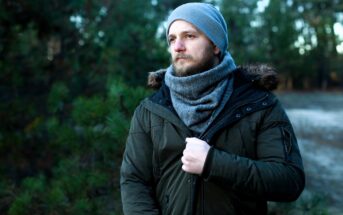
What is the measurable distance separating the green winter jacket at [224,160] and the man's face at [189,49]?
13 cm

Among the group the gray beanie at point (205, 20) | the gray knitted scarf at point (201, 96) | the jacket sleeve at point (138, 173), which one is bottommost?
the jacket sleeve at point (138, 173)

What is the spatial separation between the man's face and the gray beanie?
0.8 inches

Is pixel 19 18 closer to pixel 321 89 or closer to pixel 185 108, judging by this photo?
pixel 185 108

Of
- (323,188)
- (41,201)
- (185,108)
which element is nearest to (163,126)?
(185,108)

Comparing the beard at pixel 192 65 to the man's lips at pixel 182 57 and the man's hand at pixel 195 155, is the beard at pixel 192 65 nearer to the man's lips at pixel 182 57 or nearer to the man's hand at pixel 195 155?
the man's lips at pixel 182 57

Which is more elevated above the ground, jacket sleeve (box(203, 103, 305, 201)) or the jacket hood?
the jacket hood

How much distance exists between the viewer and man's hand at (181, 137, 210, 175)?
145 centimetres

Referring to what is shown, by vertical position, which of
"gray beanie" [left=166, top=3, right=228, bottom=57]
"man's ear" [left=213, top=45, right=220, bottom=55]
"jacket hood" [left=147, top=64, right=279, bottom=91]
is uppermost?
"gray beanie" [left=166, top=3, right=228, bottom=57]

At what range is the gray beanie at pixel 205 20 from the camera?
5.28 feet

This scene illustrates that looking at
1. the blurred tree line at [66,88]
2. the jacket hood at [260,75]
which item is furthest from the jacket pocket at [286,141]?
the blurred tree line at [66,88]

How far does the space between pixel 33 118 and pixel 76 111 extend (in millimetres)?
1731

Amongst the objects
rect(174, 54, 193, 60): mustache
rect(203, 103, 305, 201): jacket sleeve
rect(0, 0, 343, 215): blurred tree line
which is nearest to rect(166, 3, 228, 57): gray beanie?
rect(174, 54, 193, 60): mustache

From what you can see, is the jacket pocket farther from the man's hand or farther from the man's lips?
the man's lips

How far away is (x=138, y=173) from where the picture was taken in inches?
65.5
